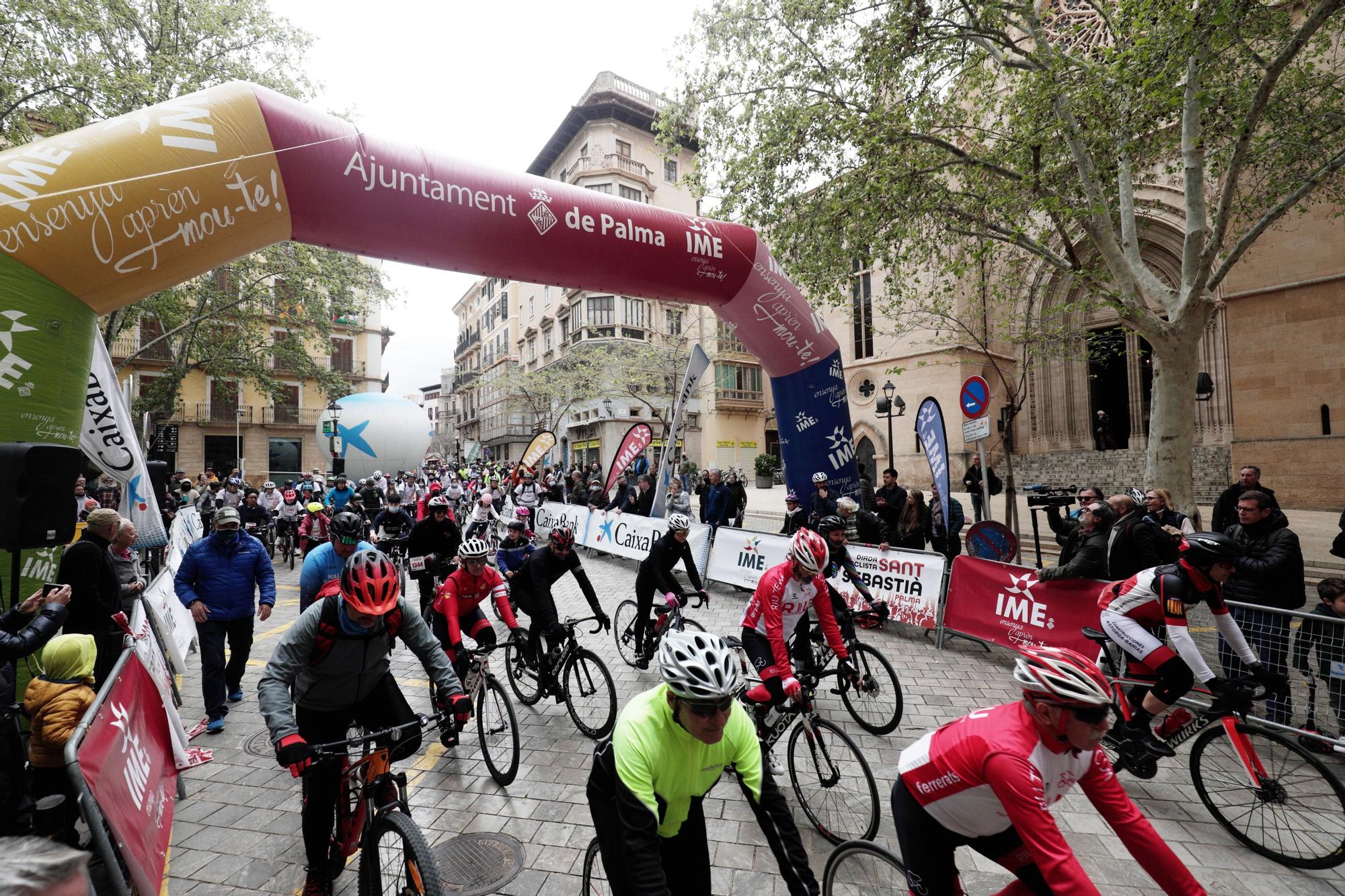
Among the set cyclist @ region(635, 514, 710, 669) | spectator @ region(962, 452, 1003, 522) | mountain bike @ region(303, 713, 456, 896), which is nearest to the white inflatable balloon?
spectator @ region(962, 452, 1003, 522)

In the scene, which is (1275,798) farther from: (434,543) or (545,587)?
(434,543)

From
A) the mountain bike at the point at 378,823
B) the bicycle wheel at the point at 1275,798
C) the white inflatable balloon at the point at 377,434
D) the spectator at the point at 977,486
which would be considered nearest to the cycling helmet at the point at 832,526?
the bicycle wheel at the point at 1275,798

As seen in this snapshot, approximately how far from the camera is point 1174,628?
3965 mm

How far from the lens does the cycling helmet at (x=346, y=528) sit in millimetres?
5301

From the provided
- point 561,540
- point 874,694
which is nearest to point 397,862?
point 561,540

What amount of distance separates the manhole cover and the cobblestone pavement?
76 mm

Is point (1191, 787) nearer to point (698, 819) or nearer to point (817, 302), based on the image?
point (698, 819)

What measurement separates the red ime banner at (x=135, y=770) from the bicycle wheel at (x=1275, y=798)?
6.13m

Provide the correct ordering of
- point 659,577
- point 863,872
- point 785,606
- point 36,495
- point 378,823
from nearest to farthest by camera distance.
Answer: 1. point 863,872
2. point 378,823
3. point 36,495
4. point 785,606
5. point 659,577

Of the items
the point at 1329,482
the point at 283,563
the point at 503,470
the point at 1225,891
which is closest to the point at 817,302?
the point at 1225,891

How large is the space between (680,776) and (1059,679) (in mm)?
1451

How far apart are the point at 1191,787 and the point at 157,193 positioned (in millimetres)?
9260

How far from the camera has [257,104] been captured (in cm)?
532

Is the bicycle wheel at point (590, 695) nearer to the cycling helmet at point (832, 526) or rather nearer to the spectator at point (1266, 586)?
the cycling helmet at point (832, 526)
